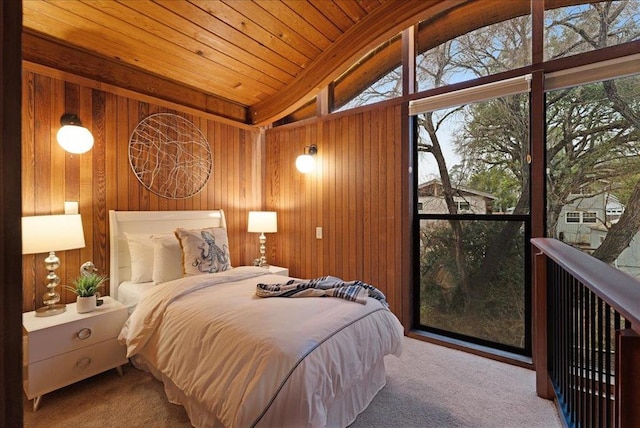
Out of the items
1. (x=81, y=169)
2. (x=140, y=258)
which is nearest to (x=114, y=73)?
(x=81, y=169)

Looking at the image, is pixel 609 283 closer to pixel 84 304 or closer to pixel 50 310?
pixel 84 304

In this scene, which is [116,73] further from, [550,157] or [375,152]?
[550,157]

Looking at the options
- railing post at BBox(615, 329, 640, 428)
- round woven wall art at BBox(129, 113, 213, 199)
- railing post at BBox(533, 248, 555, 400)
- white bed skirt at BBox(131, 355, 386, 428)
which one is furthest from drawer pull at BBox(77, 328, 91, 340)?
railing post at BBox(533, 248, 555, 400)

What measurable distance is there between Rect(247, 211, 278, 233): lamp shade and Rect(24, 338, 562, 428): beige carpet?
179cm

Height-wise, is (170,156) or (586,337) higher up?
(170,156)

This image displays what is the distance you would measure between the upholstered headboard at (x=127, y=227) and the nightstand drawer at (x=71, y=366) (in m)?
0.56

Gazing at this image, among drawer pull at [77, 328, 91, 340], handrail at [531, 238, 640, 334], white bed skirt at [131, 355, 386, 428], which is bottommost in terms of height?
white bed skirt at [131, 355, 386, 428]

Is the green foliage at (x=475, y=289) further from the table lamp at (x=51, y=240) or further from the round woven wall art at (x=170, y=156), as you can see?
the table lamp at (x=51, y=240)

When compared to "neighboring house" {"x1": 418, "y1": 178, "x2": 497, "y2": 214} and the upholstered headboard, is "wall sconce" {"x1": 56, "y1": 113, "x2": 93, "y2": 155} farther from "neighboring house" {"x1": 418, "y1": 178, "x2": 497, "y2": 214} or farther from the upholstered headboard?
"neighboring house" {"x1": 418, "y1": 178, "x2": 497, "y2": 214}

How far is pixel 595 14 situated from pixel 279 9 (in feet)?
7.84

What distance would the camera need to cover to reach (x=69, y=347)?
201 cm

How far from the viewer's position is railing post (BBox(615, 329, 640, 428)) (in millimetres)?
825

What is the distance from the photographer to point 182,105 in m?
3.23

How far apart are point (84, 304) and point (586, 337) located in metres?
3.04
